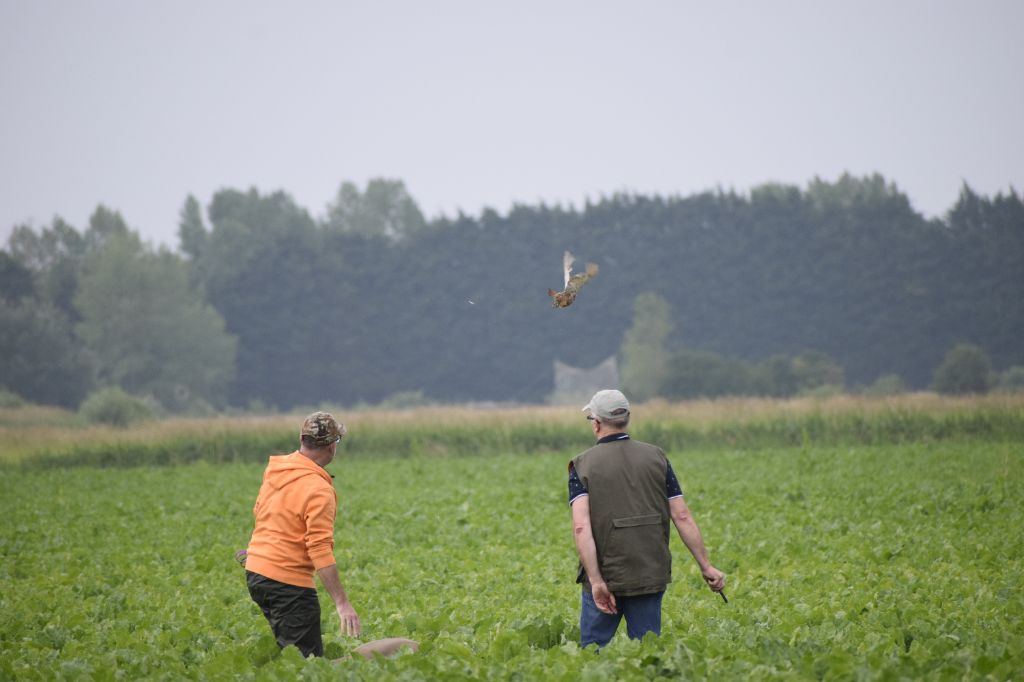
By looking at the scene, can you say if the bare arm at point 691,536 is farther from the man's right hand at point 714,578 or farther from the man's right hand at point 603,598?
the man's right hand at point 603,598

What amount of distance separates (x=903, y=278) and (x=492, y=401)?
27930 millimetres

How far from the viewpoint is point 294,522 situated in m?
6.26

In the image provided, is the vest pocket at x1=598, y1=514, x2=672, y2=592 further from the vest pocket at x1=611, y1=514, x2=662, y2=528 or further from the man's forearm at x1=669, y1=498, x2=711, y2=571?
the man's forearm at x1=669, y1=498, x2=711, y2=571

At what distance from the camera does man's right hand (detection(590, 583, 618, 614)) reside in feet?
20.3

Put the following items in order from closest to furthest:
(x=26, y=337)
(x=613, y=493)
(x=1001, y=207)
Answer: (x=613, y=493)
(x=26, y=337)
(x=1001, y=207)

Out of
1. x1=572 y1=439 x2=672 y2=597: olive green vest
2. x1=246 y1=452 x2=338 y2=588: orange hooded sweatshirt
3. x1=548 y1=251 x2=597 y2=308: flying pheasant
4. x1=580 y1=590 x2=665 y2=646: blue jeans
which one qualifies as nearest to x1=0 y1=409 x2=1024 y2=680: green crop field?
x1=580 y1=590 x2=665 y2=646: blue jeans

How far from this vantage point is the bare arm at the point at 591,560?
20.3 feet

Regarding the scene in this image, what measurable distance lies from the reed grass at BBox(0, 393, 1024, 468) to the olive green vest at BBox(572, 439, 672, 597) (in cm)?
2215

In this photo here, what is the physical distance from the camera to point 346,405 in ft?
248

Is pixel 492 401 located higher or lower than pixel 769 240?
lower

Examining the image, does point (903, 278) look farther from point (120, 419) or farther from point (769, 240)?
point (120, 419)

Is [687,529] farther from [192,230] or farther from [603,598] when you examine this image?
[192,230]

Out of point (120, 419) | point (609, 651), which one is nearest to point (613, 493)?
point (609, 651)

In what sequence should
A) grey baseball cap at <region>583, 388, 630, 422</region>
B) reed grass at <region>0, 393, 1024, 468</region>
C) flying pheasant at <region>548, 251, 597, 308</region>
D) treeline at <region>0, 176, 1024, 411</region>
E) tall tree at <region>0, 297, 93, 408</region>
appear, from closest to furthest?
grey baseball cap at <region>583, 388, 630, 422</region> < flying pheasant at <region>548, 251, 597, 308</region> < reed grass at <region>0, 393, 1024, 468</region> < tall tree at <region>0, 297, 93, 408</region> < treeline at <region>0, 176, 1024, 411</region>
